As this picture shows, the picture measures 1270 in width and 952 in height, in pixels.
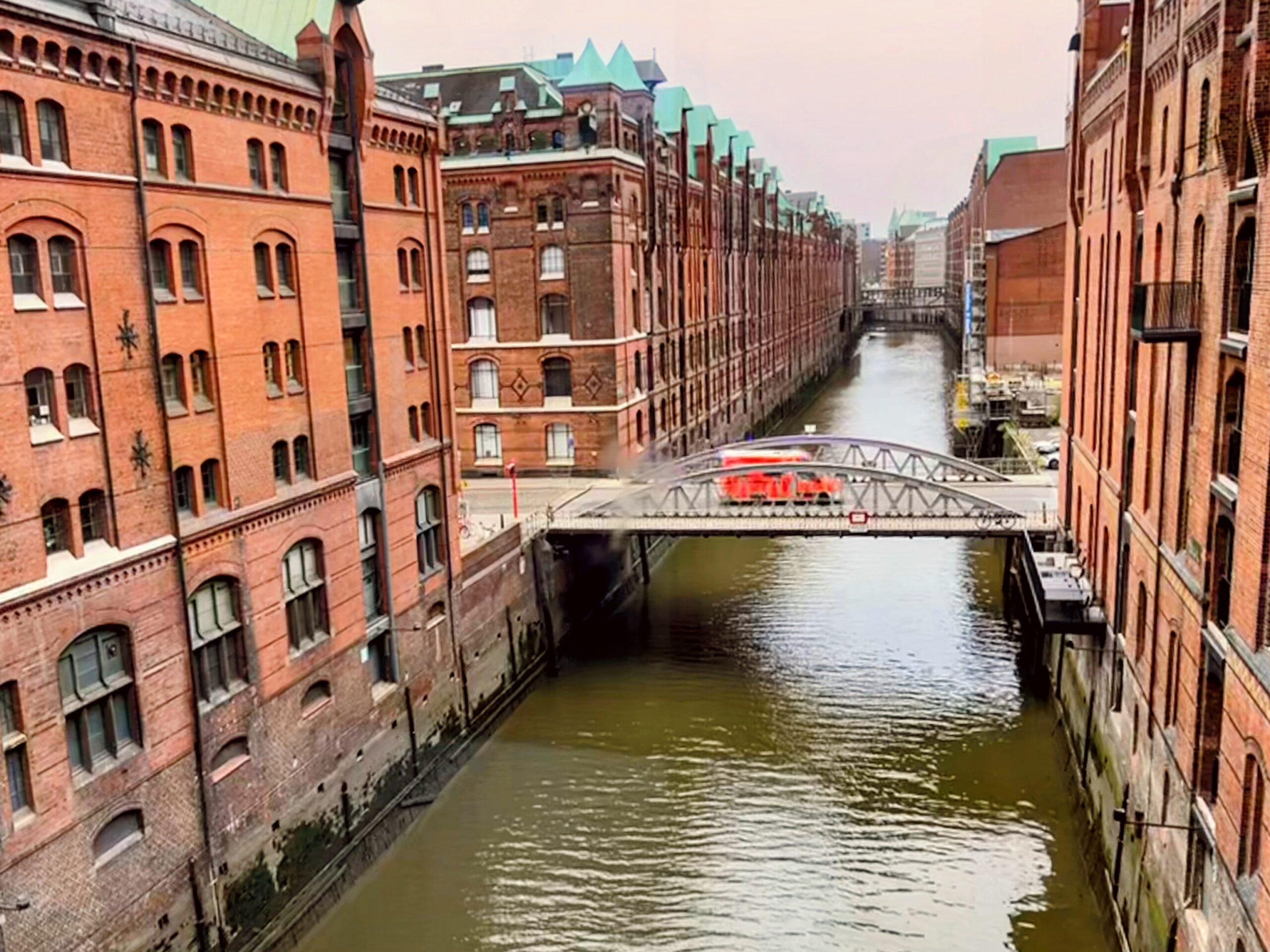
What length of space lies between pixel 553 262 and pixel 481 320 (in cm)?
353

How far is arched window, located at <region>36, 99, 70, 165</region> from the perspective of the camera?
46.7ft

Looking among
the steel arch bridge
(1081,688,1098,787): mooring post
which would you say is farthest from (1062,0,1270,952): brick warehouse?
the steel arch bridge

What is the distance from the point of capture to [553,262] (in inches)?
1551

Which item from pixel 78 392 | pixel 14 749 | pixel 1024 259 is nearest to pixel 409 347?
pixel 78 392

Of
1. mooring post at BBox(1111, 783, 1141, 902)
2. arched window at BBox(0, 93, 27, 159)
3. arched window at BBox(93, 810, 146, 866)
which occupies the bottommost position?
mooring post at BBox(1111, 783, 1141, 902)

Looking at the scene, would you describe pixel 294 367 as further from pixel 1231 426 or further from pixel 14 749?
pixel 1231 426

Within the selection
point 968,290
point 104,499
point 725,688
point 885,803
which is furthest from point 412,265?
point 968,290

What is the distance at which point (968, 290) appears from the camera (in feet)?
262

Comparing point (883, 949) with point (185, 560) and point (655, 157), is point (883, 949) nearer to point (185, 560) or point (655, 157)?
point (185, 560)

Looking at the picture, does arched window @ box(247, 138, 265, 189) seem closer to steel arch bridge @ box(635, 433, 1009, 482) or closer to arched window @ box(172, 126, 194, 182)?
arched window @ box(172, 126, 194, 182)

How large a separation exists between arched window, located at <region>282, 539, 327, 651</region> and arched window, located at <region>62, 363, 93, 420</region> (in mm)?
5174

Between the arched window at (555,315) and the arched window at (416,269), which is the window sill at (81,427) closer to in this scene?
the arched window at (416,269)

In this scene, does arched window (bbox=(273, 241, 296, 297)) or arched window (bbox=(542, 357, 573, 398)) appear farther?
arched window (bbox=(542, 357, 573, 398))

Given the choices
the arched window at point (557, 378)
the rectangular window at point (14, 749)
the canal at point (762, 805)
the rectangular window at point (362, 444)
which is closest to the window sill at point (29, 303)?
the rectangular window at point (14, 749)
